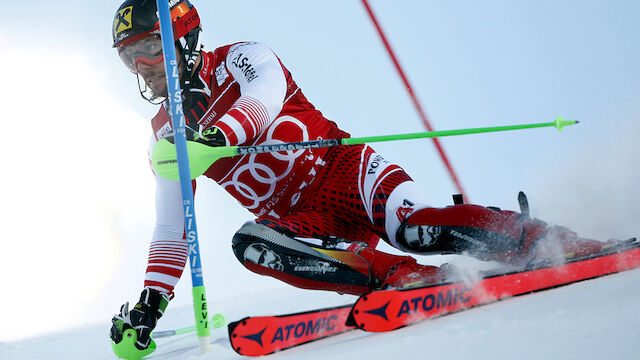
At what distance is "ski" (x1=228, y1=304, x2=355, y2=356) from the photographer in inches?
58.3

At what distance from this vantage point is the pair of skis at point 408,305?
4.83 ft

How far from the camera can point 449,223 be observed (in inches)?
73.4

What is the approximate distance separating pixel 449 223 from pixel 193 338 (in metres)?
1.23

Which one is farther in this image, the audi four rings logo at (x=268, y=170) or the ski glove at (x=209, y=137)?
the audi four rings logo at (x=268, y=170)

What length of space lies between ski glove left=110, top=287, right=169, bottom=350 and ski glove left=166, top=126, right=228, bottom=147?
0.64 meters

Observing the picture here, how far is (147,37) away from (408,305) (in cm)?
134

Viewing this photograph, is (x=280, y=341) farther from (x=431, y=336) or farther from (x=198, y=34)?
(x=198, y=34)

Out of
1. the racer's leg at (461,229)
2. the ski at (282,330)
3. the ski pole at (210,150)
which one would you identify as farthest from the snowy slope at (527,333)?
the ski pole at (210,150)

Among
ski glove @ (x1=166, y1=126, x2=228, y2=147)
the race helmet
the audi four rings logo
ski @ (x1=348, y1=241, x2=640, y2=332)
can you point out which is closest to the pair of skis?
ski @ (x1=348, y1=241, x2=640, y2=332)

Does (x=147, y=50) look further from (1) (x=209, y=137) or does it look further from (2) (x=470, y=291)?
(2) (x=470, y=291)

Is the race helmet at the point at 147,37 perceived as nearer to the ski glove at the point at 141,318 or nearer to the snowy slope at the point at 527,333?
the ski glove at the point at 141,318

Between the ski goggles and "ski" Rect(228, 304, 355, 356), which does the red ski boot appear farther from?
the ski goggles

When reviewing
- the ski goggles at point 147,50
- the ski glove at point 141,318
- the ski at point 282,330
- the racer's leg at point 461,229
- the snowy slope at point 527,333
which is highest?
the ski goggles at point 147,50

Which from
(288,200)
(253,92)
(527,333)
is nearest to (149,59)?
(253,92)
